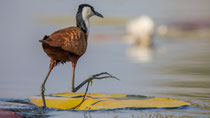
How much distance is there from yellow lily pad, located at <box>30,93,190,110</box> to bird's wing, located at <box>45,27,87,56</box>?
66 cm

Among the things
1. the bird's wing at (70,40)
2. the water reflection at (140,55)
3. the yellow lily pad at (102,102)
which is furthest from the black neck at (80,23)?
the water reflection at (140,55)

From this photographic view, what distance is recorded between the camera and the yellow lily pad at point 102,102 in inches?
282

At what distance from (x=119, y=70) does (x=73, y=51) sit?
12.4 ft

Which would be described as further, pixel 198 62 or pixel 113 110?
pixel 198 62

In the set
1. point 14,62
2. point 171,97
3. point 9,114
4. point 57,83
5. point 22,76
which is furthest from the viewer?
point 14,62

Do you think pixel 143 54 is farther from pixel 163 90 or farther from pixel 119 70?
pixel 163 90

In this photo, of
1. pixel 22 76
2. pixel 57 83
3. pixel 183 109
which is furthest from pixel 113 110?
pixel 22 76

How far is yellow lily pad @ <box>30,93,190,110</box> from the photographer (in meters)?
7.17

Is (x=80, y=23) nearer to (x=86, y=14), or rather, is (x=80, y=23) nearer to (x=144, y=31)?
(x=86, y=14)

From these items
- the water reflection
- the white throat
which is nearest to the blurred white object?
the water reflection

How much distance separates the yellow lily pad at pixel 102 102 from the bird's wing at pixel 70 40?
663 mm

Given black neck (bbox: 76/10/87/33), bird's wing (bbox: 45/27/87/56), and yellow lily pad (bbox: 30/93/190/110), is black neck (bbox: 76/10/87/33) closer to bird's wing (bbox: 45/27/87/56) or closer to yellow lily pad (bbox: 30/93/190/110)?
bird's wing (bbox: 45/27/87/56)

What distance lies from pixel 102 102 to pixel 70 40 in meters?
0.92

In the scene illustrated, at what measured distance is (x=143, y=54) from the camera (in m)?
14.3
